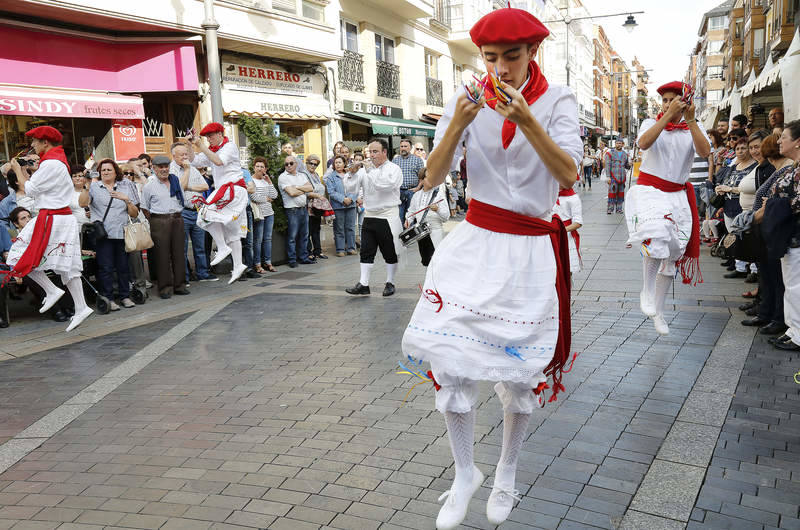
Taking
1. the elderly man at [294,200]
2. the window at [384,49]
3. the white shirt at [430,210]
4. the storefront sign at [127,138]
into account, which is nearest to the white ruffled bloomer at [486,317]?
the white shirt at [430,210]

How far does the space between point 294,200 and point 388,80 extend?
13.3m

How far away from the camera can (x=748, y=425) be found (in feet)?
13.2

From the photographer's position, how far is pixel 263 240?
36.3ft

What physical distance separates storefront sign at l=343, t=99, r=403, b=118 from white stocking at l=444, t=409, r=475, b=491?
18915mm

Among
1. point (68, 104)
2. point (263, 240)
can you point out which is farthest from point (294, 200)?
point (68, 104)

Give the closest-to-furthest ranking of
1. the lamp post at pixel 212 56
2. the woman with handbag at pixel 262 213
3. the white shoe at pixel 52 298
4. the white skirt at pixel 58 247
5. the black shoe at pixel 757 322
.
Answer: the black shoe at pixel 757 322 → the white skirt at pixel 58 247 → the white shoe at pixel 52 298 → the woman with handbag at pixel 262 213 → the lamp post at pixel 212 56

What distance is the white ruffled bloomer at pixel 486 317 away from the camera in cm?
267

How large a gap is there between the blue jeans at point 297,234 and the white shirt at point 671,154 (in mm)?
6768

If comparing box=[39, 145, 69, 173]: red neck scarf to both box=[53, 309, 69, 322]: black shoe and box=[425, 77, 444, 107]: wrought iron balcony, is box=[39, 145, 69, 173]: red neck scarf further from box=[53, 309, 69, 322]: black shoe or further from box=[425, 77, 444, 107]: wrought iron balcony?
box=[425, 77, 444, 107]: wrought iron balcony

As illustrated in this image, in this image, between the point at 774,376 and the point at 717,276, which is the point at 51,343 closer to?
the point at 774,376

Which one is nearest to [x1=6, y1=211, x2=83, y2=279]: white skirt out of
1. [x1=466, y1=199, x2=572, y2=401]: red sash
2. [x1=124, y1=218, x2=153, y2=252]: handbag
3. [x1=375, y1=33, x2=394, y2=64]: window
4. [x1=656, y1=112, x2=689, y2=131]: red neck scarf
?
[x1=124, y1=218, x2=153, y2=252]: handbag

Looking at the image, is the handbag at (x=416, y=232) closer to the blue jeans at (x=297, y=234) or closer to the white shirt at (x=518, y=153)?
the blue jeans at (x=297, y=234)

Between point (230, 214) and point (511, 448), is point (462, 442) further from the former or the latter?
point (230, 214)

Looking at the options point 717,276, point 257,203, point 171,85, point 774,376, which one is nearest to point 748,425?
point 774,376
